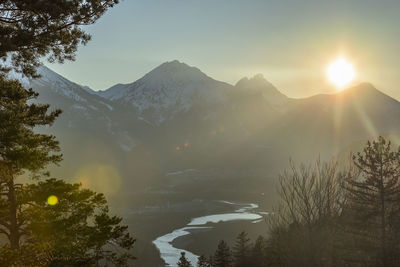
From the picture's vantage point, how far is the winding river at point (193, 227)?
90562 millimetres

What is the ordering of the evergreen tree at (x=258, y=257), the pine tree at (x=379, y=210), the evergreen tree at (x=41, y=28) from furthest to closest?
the evergreen tree at (x=258, y=257) → the pine tree at (x=379, y=210) → the evergreen tree at (x=41, y=28)

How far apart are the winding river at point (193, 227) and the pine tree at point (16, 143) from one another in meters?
72.3

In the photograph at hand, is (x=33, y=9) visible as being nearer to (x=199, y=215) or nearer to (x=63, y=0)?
(x=63, y=0)

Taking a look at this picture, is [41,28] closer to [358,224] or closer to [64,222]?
[64,222]

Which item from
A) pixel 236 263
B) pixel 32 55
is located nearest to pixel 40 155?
pixel 32 55

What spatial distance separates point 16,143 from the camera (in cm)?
1420

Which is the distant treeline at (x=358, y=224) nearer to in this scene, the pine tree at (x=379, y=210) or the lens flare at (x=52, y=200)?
the pine tree at (x=379, y=210)

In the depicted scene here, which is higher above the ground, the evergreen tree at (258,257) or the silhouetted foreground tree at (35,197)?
the silhouetted foreground tree at (35,197)

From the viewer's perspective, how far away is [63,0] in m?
12.9

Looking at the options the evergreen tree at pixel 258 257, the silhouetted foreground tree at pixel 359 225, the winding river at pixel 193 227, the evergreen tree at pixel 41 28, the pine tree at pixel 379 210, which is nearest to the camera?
the evergreen tree at pixel 41 28

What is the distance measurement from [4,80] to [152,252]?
87.5 meters

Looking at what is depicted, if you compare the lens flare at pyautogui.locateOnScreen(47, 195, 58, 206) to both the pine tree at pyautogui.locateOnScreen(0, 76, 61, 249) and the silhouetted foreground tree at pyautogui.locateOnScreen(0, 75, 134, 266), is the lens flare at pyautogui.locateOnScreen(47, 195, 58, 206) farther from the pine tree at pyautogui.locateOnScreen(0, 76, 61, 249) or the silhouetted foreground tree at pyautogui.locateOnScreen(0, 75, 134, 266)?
the pine tree at pyautogui.locateOnScreen(0, 76, 61, 249)

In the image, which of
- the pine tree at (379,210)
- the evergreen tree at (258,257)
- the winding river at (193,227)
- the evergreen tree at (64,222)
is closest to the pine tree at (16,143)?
the evergreen tree at (64,222)

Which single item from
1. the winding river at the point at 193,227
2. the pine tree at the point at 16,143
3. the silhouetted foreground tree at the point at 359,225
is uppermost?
the pine tree at the point at 16,143
